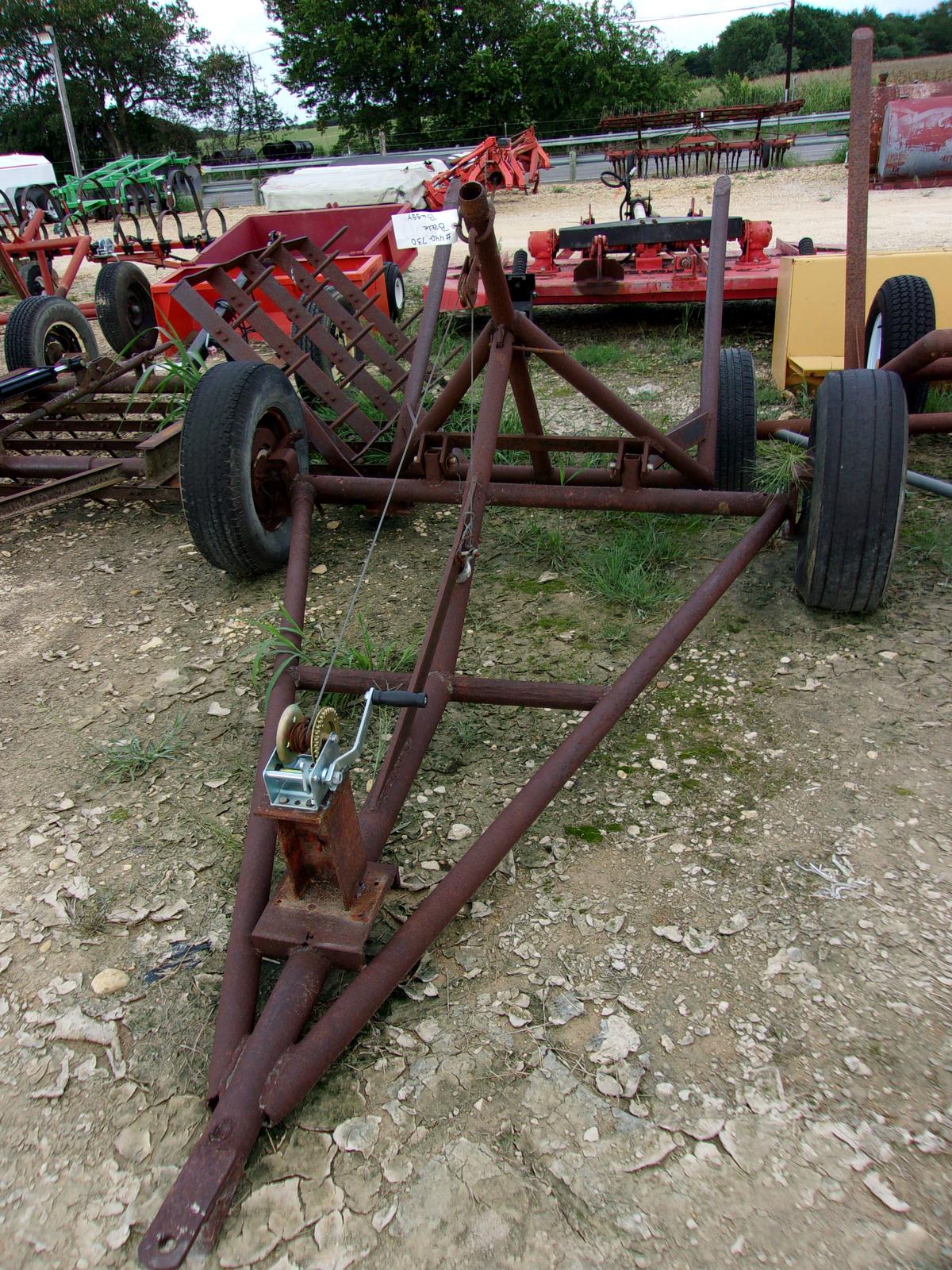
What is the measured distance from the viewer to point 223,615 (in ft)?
11.5

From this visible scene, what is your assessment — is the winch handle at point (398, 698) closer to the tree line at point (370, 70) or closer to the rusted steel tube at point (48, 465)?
the rusted steel tube at point (48, 465)

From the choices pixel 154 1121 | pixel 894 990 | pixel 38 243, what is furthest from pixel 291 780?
pixel 38 243

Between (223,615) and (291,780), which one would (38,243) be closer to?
(223,615)

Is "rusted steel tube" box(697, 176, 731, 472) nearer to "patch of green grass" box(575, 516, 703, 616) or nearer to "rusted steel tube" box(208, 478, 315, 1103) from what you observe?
"patch of green grass" box(575, 516, 703, 616)

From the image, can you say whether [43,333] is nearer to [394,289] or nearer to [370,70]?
[394,289]

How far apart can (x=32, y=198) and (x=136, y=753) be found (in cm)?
1059

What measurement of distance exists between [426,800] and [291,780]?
913mm

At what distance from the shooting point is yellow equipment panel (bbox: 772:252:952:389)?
16.1ft

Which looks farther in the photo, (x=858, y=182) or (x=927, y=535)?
(x=927, y=535)

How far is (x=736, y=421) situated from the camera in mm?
3775

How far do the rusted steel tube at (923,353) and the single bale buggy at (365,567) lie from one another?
39cm

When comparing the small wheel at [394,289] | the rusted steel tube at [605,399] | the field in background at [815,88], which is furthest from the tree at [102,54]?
the rusted steel tube at [605,399]

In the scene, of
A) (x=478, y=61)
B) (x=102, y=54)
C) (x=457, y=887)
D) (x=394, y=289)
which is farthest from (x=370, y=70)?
(x=457, y=887)

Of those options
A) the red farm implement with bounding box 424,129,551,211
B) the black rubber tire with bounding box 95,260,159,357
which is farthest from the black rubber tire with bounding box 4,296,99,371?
the red farm implement with bounding box 424,129,551,211
